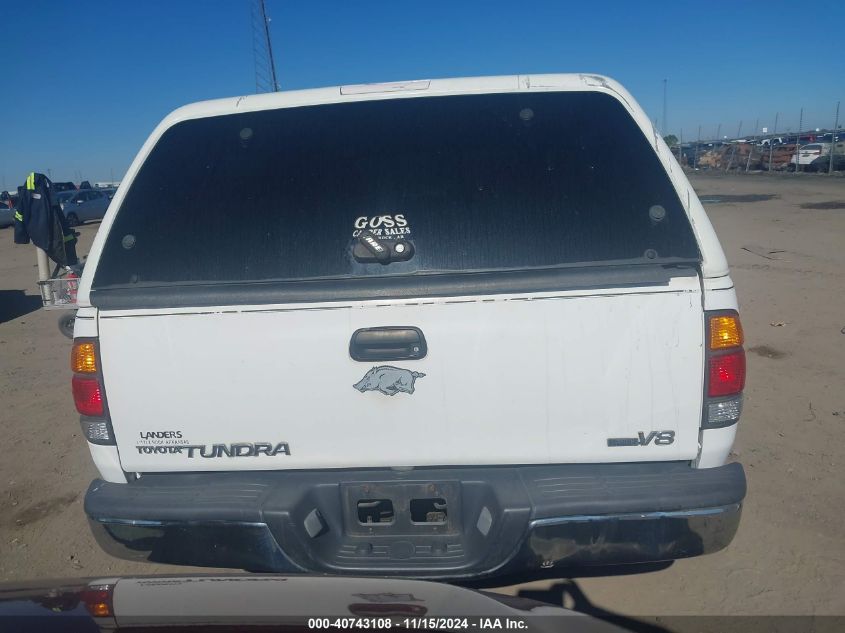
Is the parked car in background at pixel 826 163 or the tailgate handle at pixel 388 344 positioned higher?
the tailgate handle at pixel 388 344

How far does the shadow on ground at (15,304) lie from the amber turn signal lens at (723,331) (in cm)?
1040

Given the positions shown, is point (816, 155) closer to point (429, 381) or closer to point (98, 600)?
point (429, 381)

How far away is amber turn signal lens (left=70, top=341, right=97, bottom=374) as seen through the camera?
2.59 meters

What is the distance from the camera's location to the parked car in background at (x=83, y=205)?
31102 millimetres

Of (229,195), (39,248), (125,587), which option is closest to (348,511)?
(125,587)

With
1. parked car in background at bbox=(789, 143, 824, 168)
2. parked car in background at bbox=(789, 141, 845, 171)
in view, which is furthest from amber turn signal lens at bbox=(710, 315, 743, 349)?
parked car in background at bbox=(789, 143, 824, 168)

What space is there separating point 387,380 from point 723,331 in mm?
1132

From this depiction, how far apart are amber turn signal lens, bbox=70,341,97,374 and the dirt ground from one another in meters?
1.50

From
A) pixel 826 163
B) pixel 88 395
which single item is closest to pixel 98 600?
pixel 88 395

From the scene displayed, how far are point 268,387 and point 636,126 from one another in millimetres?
1716

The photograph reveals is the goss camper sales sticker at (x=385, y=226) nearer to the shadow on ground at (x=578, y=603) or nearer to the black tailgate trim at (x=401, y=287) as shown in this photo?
the black tailgate trim at (x=401, y=287)

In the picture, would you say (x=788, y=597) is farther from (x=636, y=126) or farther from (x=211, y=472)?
(x=211, y=472)

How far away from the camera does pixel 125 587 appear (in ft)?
6.79

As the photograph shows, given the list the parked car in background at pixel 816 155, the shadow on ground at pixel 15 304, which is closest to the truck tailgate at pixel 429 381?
the shadow on ground at pixel 15 304
